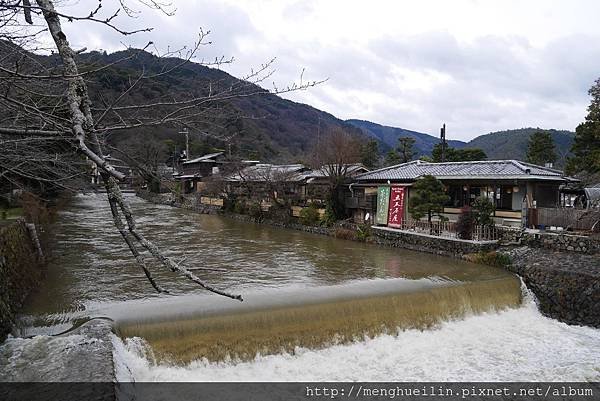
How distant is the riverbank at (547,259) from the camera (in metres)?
10.7

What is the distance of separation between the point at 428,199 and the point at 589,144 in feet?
48.8

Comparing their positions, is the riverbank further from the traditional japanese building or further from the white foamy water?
the traditional japanese building

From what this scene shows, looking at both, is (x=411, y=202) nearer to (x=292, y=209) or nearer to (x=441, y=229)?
(x=441, y=229)

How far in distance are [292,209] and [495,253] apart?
11578 mm

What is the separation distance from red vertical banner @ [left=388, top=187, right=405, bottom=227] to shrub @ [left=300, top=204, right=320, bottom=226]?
4172 millimetres

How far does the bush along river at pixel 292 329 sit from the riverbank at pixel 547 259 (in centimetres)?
46

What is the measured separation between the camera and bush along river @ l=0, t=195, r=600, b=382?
683 cm

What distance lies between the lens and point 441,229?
53.3 feet

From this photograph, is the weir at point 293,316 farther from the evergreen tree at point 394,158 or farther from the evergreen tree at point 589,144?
the evergreen tree at point 394,158

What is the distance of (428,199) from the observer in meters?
16.4

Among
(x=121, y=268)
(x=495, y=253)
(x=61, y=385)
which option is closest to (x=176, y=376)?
(x=61, y=385)

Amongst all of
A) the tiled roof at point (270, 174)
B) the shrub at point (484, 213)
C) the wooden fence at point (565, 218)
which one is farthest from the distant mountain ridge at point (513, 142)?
the shrub at point (484, 213)

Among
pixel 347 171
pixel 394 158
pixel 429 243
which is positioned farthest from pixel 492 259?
pixel 394 158

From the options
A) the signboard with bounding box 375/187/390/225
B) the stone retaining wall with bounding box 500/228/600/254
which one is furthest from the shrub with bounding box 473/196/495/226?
the signboard with bounding box 375/187/390/225
